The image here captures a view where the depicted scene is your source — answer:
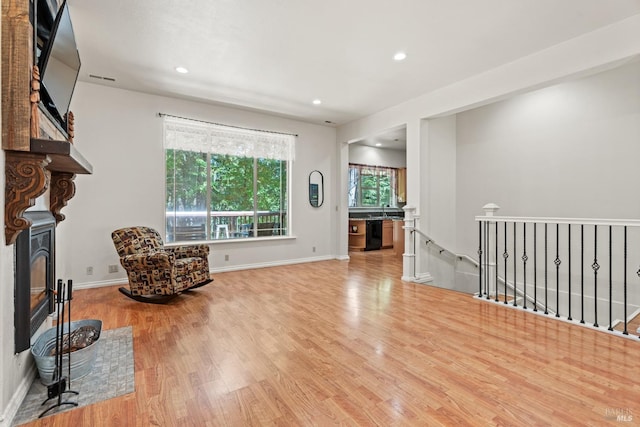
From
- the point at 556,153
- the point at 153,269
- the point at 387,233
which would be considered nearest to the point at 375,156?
the point at 387,233

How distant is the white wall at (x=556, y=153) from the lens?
155 inches

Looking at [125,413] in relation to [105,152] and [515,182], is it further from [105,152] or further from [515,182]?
[515,182]

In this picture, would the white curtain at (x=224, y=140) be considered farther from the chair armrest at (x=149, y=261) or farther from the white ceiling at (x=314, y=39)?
the chair armrest at (x=149, y=261)

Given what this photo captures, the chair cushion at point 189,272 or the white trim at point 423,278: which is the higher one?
the chair cushion at point 189,272

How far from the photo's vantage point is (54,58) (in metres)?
1.91

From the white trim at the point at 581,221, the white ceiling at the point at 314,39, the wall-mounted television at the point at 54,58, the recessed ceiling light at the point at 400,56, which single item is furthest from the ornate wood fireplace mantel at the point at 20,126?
the white trim at the point at 581,221

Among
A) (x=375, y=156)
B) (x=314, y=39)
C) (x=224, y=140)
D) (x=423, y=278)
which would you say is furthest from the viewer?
(x=375, y=156)

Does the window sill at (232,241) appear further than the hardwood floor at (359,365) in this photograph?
Yes

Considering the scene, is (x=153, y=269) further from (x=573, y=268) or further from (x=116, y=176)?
(x=573, y=268)

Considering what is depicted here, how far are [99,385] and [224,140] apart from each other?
4.22 metres

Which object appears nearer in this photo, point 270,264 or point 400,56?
point 400,56

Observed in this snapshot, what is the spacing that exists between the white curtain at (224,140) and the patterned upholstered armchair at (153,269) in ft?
5.65

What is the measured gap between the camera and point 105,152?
176 inches

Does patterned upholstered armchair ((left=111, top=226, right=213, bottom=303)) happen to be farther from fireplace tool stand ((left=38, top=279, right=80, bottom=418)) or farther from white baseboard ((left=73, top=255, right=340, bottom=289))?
fireplace tool stand ((left=38, top=279, right=80, bottom=418))
